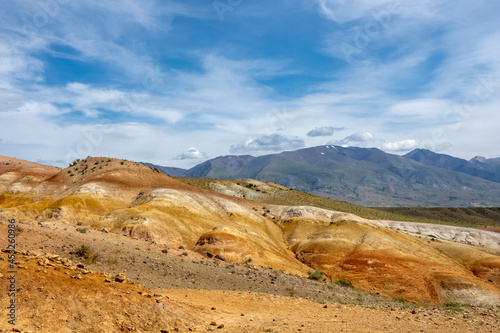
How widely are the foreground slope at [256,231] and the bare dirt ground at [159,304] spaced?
12.7 meters

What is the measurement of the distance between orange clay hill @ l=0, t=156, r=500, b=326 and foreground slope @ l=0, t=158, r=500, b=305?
138mm

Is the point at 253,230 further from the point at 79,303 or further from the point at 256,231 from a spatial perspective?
the point at 79,303

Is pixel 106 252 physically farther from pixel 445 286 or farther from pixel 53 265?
pixel 445 286

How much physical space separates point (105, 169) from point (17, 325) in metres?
55.8

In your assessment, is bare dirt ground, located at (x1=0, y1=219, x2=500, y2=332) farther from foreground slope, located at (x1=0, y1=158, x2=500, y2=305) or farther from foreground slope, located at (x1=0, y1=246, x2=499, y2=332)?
foreground slope, located at (x1=0, y1=158, x2=500, y2=305)

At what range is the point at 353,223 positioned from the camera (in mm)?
58250

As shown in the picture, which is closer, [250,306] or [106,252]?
[250,306]

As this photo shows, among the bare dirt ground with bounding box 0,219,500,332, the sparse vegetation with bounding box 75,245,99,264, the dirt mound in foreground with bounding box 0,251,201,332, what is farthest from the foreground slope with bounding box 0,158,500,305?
the dirt mound in foreground with bounding box 0,251,201,332

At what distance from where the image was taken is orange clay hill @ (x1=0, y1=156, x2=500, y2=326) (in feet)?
129

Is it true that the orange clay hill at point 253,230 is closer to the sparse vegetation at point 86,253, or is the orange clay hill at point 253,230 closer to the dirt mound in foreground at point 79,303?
the sparse vegetation at point 86,253

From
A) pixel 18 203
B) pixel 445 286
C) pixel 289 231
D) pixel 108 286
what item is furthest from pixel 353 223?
pixel 18 203

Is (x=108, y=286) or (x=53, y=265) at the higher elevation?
(x=53, y=265)

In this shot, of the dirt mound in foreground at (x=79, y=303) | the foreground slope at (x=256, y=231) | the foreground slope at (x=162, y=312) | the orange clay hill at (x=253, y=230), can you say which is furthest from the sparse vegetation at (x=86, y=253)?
the foreground slope at (x=256, y=231)

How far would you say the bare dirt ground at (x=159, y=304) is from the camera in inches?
456
